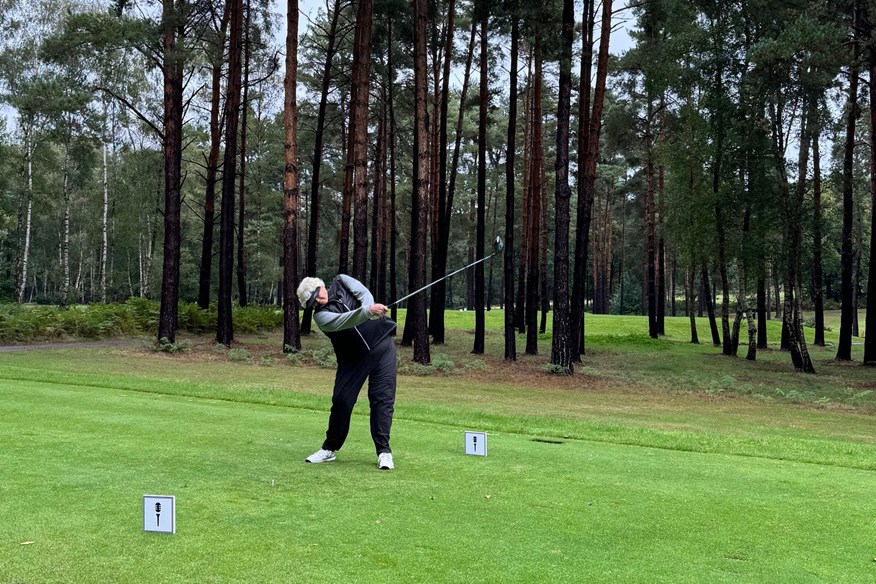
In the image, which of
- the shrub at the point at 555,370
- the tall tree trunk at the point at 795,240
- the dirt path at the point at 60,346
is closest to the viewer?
the shrub at the point at 555,370

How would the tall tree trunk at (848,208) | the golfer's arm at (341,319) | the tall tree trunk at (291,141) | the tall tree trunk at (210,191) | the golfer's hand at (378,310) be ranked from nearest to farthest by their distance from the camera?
the golfer's hand at (378,310) → the golfer's arm at (341,319) → the tall tree trunk at (291,141) → the tall tree trunk at (848,208) → the tall tree trunk at (210,191)

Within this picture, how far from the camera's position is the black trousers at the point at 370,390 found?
6.88 m

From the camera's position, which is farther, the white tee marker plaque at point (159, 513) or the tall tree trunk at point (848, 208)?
the tall tree trunk at point (848, 208)

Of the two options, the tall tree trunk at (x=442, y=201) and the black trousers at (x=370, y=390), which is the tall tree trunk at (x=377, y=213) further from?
the black trousers at (x=370, y=390)

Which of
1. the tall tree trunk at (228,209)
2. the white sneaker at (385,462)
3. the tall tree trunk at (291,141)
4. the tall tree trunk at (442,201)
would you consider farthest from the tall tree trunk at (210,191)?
the white sneaker at (385,462)

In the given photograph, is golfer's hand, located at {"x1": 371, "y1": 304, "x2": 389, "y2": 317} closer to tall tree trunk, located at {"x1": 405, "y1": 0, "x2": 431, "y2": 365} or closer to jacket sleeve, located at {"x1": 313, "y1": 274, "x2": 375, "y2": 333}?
jacket sleeve, located at {"x1": 313, "y1": 274, "x2": 375, "y2": 333}

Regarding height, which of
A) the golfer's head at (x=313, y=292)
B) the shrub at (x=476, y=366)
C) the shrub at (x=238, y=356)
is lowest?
the shrub at (x=476, y=366)

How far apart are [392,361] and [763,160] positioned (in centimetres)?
2425

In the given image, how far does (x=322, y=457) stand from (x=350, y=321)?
129 cm

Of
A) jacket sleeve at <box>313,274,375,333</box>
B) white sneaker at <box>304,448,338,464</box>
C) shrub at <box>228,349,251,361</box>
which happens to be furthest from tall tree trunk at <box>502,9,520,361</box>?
jacket sleeve at <box>313,274,375,333</box>

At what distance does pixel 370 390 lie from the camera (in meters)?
6.96

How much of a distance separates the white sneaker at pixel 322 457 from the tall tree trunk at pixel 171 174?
18027 mm

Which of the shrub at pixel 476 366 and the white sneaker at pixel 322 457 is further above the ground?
the white sneaker at pixel 322 457

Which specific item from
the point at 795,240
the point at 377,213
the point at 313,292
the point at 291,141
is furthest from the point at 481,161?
the point at 313,292
